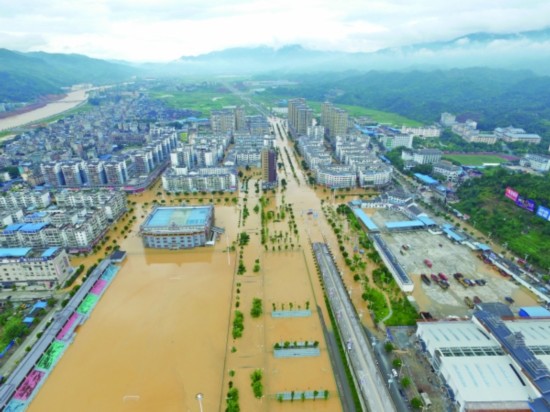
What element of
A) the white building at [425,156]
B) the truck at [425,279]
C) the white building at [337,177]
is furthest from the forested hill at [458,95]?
the truck at [425,279]

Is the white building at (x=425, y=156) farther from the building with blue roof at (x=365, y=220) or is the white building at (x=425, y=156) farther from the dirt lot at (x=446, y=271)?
the dirt lot at (x=446, y=271)

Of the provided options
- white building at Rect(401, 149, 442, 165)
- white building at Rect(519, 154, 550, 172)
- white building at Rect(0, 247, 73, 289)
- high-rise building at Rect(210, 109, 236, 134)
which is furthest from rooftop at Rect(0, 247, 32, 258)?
white building at Rect(519, 154, 550, 172)

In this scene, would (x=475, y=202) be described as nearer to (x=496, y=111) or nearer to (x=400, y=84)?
(x=496, y=111)

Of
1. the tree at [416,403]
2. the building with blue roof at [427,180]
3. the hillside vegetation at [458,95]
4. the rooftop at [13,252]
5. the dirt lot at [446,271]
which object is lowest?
the dirt lot at [446,271]

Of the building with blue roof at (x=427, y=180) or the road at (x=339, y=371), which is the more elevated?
the building with blue roof at (x=427, y=180)

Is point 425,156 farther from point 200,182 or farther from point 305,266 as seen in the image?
point 305,266

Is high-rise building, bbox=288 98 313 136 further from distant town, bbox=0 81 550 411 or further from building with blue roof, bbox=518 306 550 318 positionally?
building with blue roof, bbox=518 306 550 318
